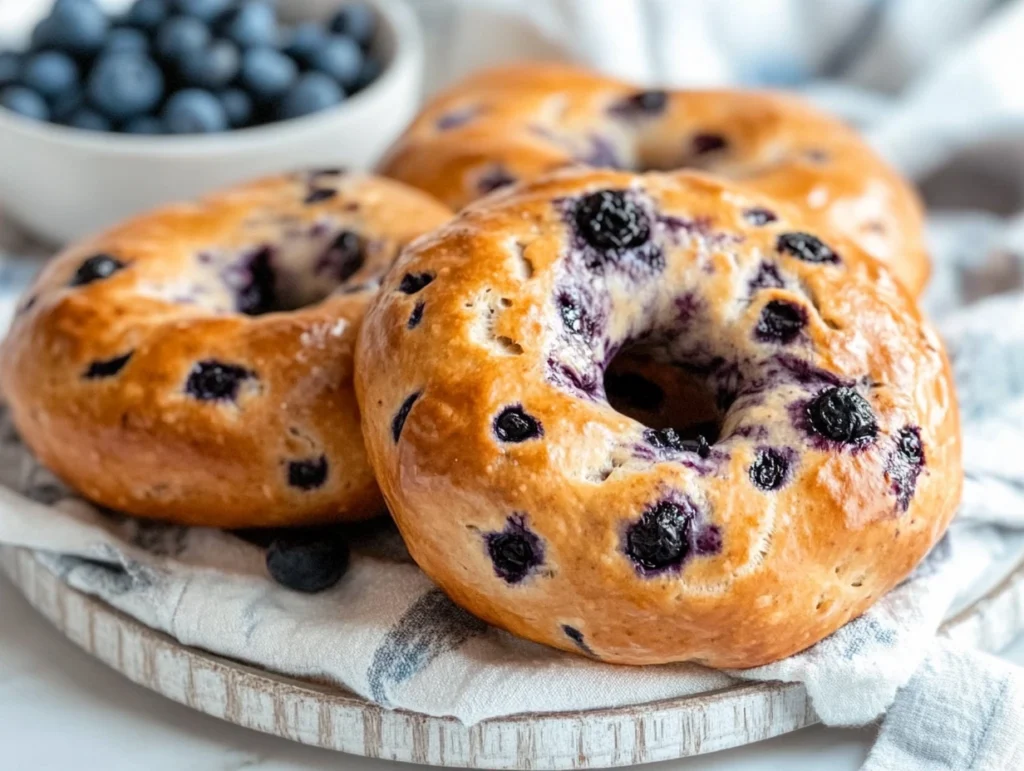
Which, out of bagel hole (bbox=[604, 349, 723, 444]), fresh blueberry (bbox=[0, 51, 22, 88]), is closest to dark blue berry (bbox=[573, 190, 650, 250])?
bagel hole (bbox=[604, 349, 723, 444])

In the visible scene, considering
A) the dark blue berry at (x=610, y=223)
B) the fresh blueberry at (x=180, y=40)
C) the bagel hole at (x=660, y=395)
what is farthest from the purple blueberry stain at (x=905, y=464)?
the fresh blueberry at (x=180, y=40)

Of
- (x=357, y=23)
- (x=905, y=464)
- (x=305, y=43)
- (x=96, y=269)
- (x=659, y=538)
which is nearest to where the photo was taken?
(x=659, y=538)

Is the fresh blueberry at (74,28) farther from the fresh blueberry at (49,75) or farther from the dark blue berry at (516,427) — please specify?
the dark blue berry at (516,427)

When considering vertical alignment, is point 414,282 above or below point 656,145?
above

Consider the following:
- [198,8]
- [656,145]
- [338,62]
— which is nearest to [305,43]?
[338,62]

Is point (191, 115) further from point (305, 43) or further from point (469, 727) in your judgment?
point (469, 727)

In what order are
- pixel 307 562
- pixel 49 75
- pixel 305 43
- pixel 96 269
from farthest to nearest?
1. pixel 305 43
2. pixel 49 75
3. pixel 96 269
4. pixel 307 562

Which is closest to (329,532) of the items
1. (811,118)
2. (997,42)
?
(811,118)
